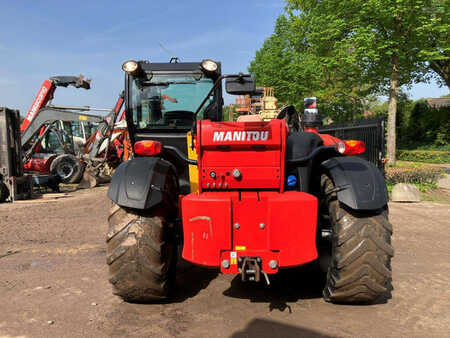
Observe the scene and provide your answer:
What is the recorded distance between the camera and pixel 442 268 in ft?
15.2

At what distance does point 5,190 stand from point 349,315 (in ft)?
34.1

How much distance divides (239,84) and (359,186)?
1349 millimetres

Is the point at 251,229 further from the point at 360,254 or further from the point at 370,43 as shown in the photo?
the point at 370,43

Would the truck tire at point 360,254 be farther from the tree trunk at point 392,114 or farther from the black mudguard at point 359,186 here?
the tree trunk at point 392,114

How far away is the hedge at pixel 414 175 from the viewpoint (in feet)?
36.9

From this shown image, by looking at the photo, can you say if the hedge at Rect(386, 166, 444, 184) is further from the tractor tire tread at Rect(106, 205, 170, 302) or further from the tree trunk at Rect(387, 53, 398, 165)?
the tractor tire tread at Rect(106, 205, 170, 302)

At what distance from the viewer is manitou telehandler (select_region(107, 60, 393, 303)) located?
3105 millimetres

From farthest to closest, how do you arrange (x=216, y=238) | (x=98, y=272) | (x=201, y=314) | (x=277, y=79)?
1. (x=277, y=79)
2. (x=98, y=272)
3. (x=201, y=314)
4. (x=216, y=238)

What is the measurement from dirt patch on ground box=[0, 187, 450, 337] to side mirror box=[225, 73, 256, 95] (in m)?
1.95

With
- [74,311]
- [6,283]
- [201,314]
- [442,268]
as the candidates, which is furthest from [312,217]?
[6,283]

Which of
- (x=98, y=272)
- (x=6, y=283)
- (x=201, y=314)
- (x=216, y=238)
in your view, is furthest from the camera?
(x=98, y=272)

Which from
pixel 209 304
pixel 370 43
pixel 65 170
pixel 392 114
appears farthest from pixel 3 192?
pixel 392 114

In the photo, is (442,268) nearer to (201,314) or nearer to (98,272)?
(201,314)

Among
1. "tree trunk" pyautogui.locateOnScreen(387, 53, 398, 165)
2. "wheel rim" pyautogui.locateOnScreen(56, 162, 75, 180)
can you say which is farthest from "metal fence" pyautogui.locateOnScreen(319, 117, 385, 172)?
"wheel rim" pyautogui.locateOnScreen(56, 162, 75, 180)
